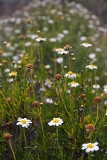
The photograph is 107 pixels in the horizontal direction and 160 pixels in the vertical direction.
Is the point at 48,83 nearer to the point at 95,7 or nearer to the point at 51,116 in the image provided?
the point at 51,116

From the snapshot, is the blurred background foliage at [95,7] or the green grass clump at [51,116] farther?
the blurred background foliage at [95,7]

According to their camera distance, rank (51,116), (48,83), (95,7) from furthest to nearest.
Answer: (95,7), (48,83), (51,116)

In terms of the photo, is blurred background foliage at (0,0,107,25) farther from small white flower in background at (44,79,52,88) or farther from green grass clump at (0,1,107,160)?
green grass clump at (0,1,107,160)

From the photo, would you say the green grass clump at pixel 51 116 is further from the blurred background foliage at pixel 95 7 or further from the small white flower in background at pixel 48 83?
the blurred background foliage at pixel 95 7

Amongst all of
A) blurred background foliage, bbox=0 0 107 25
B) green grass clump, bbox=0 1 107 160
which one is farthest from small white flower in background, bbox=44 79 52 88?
blurred background foliage, bbox=0 0 107 25

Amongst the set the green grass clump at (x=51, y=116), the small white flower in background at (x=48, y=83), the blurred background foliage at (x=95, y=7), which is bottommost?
the green grass clump at (x=51, y=116)

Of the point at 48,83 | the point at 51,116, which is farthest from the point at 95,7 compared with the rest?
the point at 51,116

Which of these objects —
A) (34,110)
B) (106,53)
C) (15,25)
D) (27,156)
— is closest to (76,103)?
(34,110)

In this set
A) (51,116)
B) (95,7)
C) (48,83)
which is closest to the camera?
(51,116)

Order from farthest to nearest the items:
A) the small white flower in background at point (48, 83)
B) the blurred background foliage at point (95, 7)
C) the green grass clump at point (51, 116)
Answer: the blurred background foliage at point (95, 7), the small white flower in background at point (48, 83), the green grass clump at point (51, 116)

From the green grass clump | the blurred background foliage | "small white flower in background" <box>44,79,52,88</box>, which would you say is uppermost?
the blurred background foliage

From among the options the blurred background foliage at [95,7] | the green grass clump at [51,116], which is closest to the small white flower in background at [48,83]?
the green grass clump at [51,116]

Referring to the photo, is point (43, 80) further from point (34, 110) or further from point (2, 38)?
point (2, 38)
